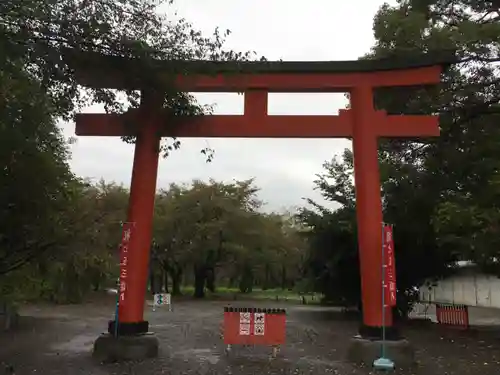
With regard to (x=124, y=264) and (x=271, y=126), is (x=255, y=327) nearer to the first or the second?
(x=124, y=264)

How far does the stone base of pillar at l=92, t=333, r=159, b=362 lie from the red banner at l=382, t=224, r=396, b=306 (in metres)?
4.42

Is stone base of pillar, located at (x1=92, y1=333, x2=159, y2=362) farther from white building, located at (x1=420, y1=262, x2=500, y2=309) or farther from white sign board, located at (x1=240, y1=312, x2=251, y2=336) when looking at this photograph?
white building, located at (x1=420, y1=262, x2=500, y2=309)

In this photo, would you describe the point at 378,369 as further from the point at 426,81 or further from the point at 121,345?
the point at 426,81

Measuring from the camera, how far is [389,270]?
895 cm

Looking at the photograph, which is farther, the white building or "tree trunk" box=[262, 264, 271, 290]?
"tree trunk" box=[262, 264, 271, 290]

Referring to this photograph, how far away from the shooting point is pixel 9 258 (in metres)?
11.2

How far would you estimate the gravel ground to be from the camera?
8648 millimetres

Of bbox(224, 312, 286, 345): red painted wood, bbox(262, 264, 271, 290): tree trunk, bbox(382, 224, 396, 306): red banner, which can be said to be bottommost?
bbox(224, 312, 286, 345): red painted wood

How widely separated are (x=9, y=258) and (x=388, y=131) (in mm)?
8531

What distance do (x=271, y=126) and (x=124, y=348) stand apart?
4949 millimetres

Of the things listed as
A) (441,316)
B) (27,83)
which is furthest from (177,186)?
(27,83)

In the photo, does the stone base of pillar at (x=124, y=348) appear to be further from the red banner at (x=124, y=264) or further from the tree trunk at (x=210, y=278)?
the tree trunk at (x=210, y=278)

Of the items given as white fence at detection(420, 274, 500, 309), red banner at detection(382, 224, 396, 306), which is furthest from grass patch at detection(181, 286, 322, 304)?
red banner at detection(382, 224, 396, 306)

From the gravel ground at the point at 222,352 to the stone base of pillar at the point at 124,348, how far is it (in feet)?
0.78
